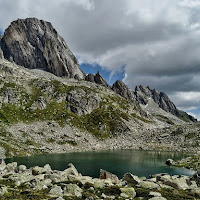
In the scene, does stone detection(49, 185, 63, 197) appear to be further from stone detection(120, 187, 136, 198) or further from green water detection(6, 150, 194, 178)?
green water detection(6, 150, 194, 178)

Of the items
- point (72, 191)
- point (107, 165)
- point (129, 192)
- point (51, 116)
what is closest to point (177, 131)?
point (51, 116)

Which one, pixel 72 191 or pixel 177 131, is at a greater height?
pixel 177 131

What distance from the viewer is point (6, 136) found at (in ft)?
375

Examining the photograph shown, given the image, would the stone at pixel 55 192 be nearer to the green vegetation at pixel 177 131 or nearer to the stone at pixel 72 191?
the stone at pixel 72 191

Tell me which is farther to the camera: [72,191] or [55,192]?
[72,191]

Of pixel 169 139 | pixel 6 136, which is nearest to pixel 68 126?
pixel 6 136

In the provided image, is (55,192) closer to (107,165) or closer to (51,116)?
(107,165)

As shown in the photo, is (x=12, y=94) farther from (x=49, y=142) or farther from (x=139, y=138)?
(x=139, y=138)

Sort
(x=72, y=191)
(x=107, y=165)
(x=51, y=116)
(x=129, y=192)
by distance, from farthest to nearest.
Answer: (x=51, y=116)
(x=107, y=165)
(x=129, y=192)
(x=72, y=191)

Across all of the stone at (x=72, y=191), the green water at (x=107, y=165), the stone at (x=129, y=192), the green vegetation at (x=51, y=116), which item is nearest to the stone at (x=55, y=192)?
the stone at (x=72, y=191)

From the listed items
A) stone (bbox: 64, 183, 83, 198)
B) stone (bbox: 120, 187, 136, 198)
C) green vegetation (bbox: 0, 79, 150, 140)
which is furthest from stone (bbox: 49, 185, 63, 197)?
green vegetation (bbox: 0, 79, 150, 140)

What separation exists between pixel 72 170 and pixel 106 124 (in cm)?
15055

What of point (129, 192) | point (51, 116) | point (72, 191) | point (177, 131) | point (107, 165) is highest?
point (51, 116)

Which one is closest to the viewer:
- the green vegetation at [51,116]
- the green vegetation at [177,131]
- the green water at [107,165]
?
the green water at [107,165]
